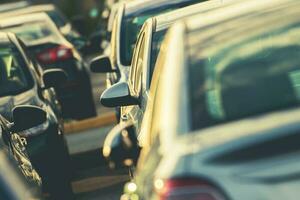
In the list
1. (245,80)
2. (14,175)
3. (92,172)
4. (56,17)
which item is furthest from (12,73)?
(56,17)

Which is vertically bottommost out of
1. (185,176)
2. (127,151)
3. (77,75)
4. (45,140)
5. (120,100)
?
(77,75)

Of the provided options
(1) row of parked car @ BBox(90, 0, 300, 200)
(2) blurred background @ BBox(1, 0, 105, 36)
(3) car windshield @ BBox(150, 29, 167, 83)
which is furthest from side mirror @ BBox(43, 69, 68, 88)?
A: (2) blurred background @ BBox(1, 0, 105, 36)

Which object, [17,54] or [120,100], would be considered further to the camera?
[17,54]

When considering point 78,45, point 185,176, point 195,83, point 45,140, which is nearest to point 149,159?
point 195,83

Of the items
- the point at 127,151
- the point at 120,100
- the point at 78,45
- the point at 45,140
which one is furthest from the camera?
the point at 78,45

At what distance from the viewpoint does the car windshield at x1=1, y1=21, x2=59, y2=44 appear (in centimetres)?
1659

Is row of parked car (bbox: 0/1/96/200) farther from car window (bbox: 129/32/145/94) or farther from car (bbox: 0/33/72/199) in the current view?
car window (bbox: 129/32/145/94)

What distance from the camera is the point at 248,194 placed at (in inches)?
151

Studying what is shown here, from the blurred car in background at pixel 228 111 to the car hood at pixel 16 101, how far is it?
149 inches

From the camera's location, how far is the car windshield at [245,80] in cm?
421

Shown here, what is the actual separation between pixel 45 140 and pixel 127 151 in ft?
15.9

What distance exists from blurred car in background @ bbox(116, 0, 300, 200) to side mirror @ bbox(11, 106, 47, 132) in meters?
2.52

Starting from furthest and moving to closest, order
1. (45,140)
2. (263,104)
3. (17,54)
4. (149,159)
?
(17,54)
(45,140)
(149,159)
(263,104)

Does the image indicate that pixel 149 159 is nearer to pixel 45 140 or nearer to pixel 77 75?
pixel 45 140
